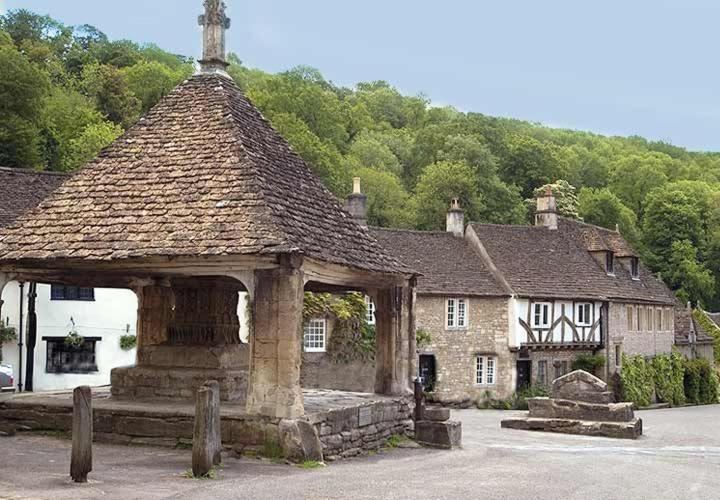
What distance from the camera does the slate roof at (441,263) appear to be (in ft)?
127

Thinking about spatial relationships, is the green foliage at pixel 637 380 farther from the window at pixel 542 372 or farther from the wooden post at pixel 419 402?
the wooden post at pixel 419 402

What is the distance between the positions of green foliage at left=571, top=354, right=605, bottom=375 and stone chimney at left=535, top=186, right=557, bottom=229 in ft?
24.6

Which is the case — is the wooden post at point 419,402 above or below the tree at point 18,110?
below

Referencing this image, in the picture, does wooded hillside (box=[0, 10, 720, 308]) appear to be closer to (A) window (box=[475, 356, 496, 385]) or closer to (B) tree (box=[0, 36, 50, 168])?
(B) tree (box=[0, 36, 50, 168])

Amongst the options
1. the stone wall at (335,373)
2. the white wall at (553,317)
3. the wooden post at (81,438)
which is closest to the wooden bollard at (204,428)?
the wooden post at (81,438)

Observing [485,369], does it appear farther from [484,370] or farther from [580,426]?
[580,426]

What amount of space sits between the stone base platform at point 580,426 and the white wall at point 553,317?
12.5m

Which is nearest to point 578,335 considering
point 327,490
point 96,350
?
point 96,350

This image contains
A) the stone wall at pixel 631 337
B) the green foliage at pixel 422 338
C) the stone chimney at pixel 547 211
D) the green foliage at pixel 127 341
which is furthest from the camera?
the stone chimney at pixel 547 211

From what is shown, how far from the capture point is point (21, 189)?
94.8 ft

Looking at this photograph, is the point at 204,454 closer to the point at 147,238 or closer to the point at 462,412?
the point at 147,238

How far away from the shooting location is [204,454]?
35.3 feet

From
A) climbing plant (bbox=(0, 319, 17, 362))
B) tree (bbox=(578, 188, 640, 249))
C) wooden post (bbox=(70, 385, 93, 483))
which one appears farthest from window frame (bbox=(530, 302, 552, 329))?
tree (bbox=(578, 188, 640, 249))

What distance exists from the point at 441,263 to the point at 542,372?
6.51 metres
